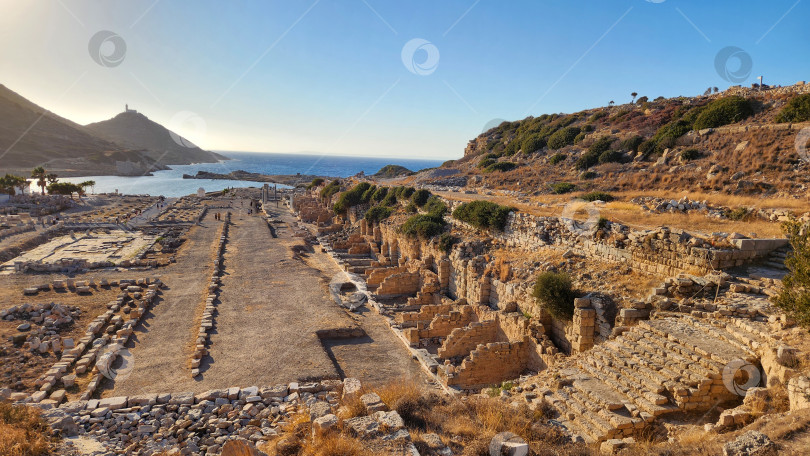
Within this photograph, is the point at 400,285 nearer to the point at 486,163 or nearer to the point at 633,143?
the point at 633,143

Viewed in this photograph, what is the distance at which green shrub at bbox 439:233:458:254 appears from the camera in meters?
18.4

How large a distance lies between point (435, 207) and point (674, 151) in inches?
626

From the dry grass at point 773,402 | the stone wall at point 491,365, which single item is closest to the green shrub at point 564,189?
the stone wall at point 491,365

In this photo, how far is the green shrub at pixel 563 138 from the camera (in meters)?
39.6

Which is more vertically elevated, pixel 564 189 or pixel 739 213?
pixel 564 189

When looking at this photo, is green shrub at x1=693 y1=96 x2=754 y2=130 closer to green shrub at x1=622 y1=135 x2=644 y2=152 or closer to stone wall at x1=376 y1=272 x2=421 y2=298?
green shrub at x1=622 y1=135 x2=644 y2=152

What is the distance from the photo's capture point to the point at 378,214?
1097 inches

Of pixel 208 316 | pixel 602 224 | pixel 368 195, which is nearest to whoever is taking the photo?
pixel 602 224

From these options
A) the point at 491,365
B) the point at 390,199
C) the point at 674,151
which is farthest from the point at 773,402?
the point at 390,199

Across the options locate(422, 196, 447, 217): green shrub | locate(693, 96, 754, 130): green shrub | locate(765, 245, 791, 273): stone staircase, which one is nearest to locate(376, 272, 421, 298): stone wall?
locate(422, 196, 447, 217): green shrub

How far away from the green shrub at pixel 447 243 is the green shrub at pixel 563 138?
25.4 m

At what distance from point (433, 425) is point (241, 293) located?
45.0ft

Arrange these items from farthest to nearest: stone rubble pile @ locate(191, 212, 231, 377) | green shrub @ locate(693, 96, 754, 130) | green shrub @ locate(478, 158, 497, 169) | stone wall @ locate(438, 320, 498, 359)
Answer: green shrub @ locate(478, 158, 497, 169) < green shrub @ locate(693, 96, 754, 130) < stone wall @ locate(438, 320, 498, 359) < stone rubble pile @ locate(191, 212, 231, 377)

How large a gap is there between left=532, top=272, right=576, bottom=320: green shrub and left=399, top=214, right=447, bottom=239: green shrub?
943 cm
